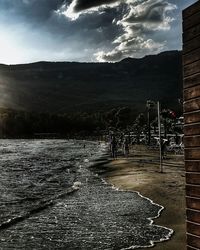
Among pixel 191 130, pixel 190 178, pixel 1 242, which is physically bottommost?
pixel 1 242

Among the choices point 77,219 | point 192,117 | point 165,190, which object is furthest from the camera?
point 165,190

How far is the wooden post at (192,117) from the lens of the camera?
741 cm

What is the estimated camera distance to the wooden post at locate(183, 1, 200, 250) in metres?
7.41

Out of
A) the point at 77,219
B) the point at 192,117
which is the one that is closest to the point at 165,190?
the point at 77,219

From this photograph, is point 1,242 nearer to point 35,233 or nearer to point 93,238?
point 35,233

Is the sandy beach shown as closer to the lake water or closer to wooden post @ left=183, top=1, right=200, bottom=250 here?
the lake water

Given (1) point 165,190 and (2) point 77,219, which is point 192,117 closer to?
(2) point 77,219

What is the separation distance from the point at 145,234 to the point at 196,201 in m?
6.34

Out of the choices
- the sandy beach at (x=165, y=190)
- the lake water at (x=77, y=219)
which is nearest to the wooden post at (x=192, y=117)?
the sandy beach at (x=165, y=190)

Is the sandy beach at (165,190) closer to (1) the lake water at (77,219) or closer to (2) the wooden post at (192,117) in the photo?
(1) the lake water at (77,219)

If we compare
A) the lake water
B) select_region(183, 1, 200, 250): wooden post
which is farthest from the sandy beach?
select_region(183, 1, 200, 250): wooden post

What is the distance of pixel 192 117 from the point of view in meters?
7.59

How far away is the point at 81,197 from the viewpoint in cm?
2180

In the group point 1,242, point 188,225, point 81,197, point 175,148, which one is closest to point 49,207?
point 81,197
